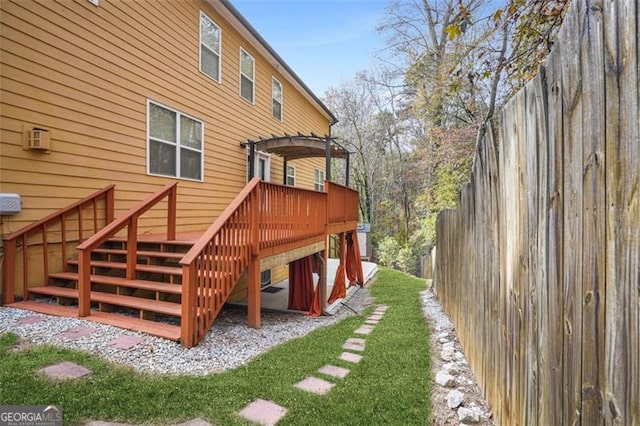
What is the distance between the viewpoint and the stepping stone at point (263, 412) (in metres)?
2.46

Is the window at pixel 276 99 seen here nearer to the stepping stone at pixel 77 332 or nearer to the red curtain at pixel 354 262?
the red curtain at pixel 354 262

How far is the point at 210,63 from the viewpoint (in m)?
7.92

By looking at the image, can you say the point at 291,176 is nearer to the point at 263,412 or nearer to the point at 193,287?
the point at 193,287

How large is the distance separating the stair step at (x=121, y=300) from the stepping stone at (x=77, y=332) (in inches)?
20.2

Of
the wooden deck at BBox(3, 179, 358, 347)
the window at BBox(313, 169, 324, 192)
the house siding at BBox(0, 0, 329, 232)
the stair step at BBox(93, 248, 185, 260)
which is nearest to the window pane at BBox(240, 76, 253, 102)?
the house siding at BBox(0, 0, 329, 232)

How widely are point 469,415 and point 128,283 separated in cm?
412

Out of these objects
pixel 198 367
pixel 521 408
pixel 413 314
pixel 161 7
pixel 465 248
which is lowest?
pixel 413 314

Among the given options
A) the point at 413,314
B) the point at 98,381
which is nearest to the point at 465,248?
the point at 413,314

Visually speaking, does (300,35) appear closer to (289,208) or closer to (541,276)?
(289,208)

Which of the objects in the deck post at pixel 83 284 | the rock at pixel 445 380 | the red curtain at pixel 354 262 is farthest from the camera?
the red curtain at pixel 354 262

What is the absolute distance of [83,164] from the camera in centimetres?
509

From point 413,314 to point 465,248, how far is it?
2.75 meters

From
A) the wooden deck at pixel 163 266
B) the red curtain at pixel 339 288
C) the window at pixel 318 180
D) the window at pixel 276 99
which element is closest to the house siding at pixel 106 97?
the wooden deck at pixel 163 266

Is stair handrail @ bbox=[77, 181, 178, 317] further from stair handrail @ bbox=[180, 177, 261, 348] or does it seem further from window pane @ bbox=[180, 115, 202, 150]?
window pane @ bbox=[180, 115, 202, 150]
